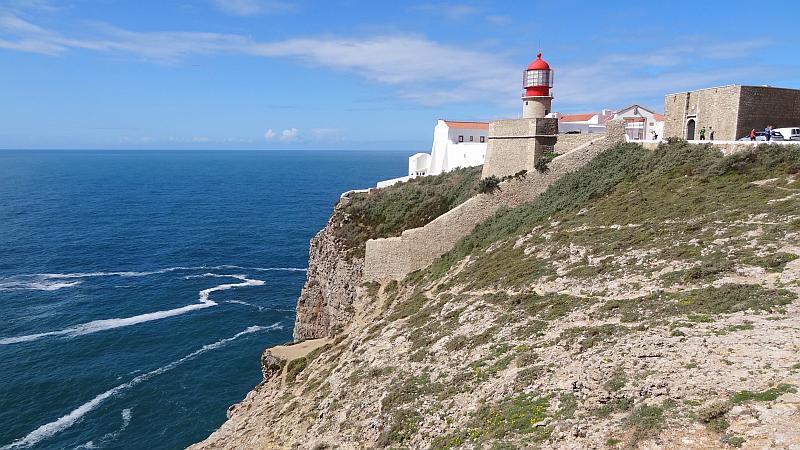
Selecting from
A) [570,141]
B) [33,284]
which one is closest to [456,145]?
[570,141]

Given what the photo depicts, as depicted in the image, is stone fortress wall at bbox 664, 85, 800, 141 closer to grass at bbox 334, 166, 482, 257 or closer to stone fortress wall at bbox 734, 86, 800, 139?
stone fortress wall at bbox 734, 86, 800, 139

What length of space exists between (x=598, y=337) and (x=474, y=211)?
16.7 metres

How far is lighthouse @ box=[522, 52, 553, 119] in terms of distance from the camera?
32.3m

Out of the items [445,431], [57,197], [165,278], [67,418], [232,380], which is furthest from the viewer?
[57,197]

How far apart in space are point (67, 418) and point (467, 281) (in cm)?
2652

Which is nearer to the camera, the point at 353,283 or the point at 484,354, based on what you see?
the point at 484,354

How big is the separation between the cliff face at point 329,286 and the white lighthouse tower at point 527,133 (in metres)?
11.0

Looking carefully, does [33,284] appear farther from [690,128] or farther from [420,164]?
[690,128]

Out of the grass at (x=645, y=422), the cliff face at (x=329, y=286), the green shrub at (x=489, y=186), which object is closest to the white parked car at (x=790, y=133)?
the green shrub at (x=489, y=186)

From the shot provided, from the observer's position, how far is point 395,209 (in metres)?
36.5

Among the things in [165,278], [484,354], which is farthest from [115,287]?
[484,354]

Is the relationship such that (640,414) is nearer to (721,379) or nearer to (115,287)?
(721,379)

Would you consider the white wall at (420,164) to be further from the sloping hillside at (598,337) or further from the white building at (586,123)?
the sloping hillside at (598,337)

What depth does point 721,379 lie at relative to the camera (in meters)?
9.67
